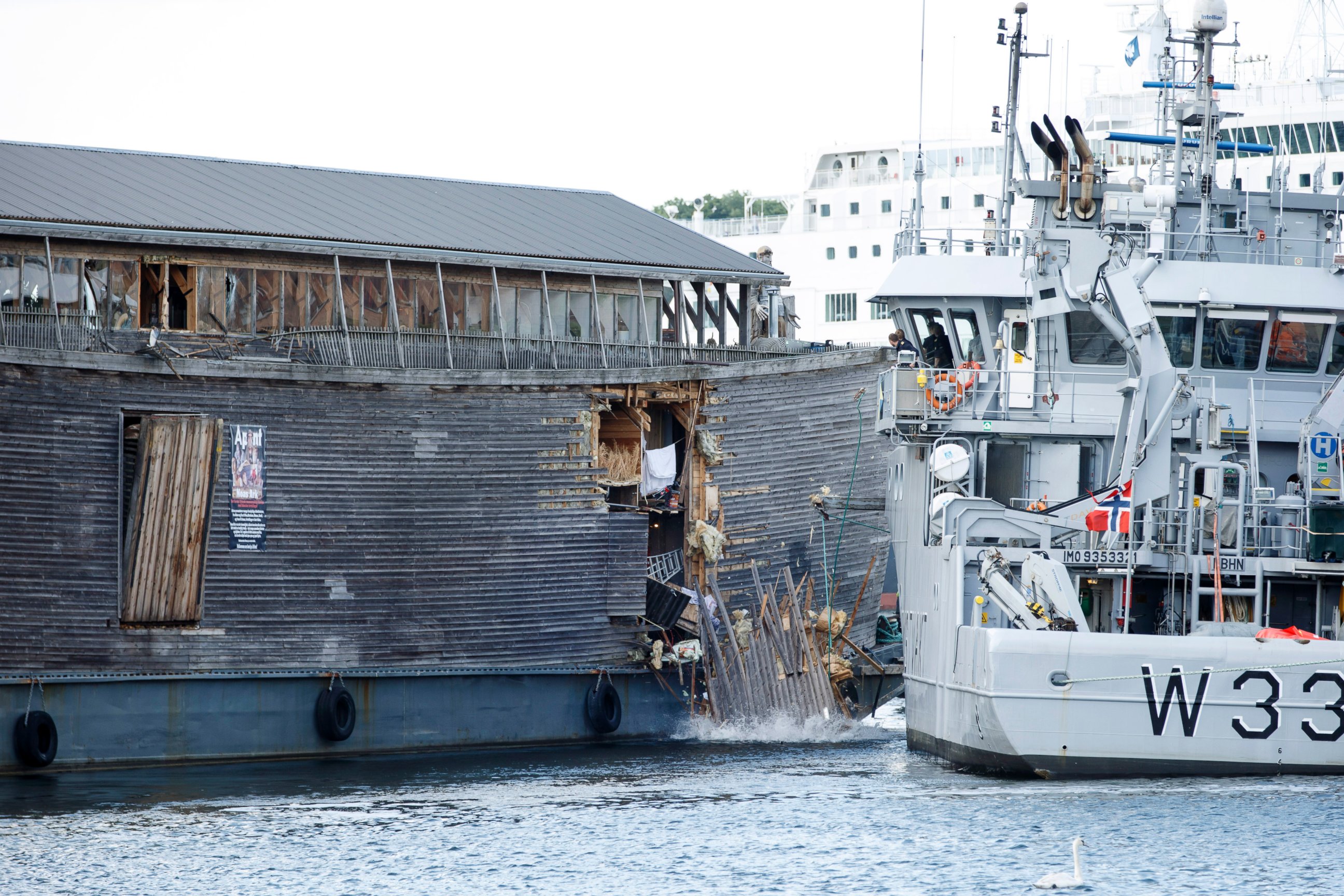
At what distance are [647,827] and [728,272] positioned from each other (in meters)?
17.0

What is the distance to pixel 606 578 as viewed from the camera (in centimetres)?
3294

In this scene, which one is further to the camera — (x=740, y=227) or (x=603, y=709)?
(x=740, y=227)

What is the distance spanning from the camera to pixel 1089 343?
1069 inches

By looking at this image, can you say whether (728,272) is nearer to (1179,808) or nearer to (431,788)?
(431,788)

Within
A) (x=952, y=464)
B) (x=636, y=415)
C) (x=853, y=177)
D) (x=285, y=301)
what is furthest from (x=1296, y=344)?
(x=853, y=177)

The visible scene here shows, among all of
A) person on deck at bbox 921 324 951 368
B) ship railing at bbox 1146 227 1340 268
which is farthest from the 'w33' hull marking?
person on deck at bbox 921 324 951 368

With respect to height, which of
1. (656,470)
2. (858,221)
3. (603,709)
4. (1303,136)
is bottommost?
(603,709)

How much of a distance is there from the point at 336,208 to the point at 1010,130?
40.4 feet

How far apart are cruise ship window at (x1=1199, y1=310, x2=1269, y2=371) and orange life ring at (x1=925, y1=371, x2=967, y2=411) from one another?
3448 millimetres

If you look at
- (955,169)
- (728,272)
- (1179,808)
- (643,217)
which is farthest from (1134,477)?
(955,169)

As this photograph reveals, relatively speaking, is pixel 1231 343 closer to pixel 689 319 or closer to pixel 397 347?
pixel 689 319

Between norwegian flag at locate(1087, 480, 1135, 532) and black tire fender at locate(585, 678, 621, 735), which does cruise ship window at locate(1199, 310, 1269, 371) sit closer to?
norwegian flag at locate(1087, 480, 1135, 532)

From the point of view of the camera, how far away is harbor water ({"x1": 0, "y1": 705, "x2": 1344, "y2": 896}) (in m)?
19.8

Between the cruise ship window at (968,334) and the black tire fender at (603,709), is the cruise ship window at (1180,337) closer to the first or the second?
the cruise ship window at (968,334)
